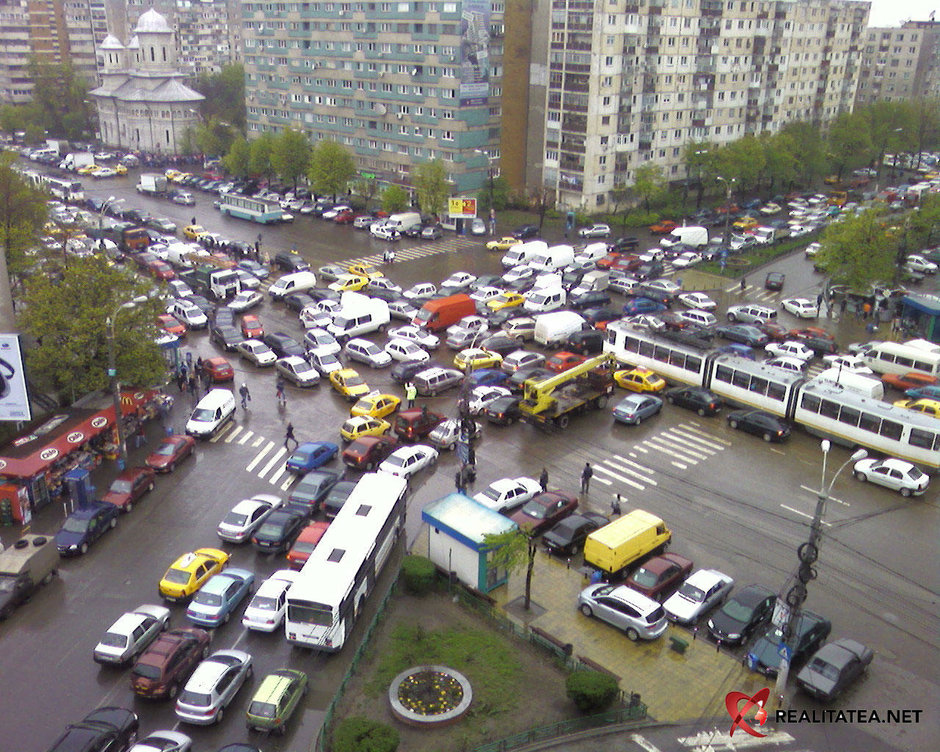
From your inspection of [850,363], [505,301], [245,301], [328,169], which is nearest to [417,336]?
[505,301]

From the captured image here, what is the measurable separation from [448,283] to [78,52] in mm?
127721

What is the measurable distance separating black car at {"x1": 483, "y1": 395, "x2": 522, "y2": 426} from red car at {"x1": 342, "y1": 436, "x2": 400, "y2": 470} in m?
5.40

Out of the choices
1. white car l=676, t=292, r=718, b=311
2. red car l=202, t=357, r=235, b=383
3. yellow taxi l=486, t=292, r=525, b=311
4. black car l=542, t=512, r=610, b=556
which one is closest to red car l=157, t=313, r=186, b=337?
red car l=202, t=357, r=235, b=383

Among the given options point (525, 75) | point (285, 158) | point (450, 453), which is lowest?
point (450, 453)

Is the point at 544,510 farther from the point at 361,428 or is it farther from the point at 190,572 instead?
the point at 190,572

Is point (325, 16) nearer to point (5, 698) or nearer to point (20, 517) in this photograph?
point (20, 517)

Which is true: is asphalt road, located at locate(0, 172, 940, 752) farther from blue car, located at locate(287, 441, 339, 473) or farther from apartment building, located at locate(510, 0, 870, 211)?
apartment building, located at locate(510, 0, 870, 211)

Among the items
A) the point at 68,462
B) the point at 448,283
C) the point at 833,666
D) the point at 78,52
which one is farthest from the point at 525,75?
the point at 78,52

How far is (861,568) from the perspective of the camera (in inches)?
1168

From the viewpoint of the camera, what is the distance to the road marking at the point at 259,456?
1442 inches

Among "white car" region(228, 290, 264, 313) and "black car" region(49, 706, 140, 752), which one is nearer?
"black car" region(49, 706, 140, 752)

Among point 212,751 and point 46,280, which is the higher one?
point 46,280

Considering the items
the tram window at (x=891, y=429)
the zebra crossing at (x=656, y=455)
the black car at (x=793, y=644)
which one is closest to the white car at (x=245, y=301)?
the zebra crossing at (x=656, y=455)

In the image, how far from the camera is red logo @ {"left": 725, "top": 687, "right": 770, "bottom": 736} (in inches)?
885
